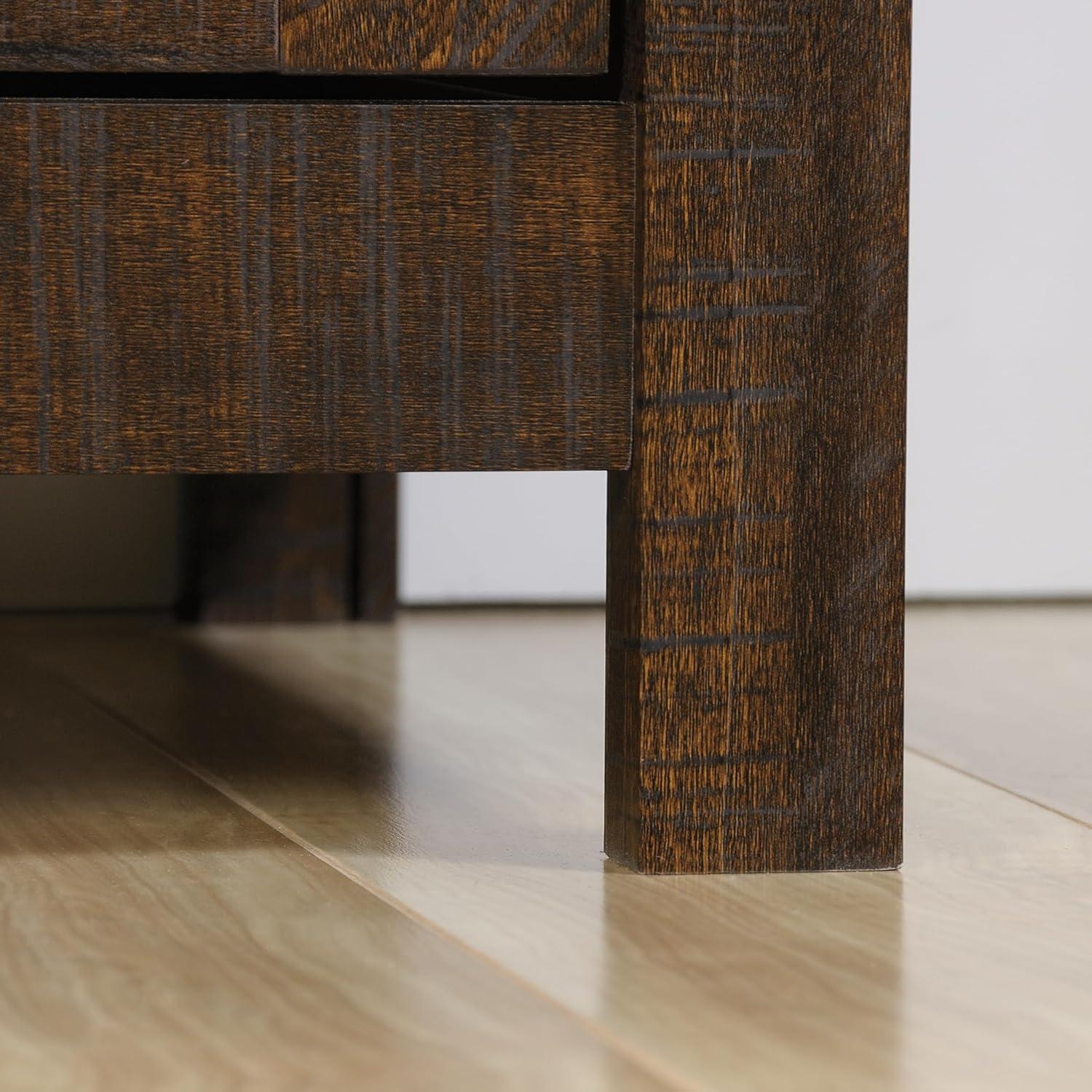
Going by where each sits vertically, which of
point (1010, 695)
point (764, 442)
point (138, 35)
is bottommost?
point (1010, 695)

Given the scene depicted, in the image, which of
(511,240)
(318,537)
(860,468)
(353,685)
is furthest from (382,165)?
(318,537)

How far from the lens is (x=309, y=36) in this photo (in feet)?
2.06

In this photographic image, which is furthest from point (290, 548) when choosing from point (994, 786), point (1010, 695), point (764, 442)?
point (764, 442)

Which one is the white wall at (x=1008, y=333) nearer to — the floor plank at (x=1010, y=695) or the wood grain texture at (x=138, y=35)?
the floor plank at (x=1010, y=695)

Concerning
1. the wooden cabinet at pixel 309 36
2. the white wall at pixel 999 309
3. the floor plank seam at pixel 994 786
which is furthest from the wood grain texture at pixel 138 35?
the white wall at pixel 999 309

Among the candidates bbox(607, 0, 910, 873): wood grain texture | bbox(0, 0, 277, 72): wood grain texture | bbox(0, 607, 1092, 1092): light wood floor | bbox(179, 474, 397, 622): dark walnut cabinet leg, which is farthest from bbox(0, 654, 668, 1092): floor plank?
bbox(179, 474, 397, 622): dark walnut cabinet leg

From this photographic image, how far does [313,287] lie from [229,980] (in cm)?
25

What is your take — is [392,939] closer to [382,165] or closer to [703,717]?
[703,717]

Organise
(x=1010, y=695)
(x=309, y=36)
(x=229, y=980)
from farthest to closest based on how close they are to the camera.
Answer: (x=1010, y=695)
(x=309, y=36)
(x=229, y=980)

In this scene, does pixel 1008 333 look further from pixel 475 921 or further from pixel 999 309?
pixel 475 921

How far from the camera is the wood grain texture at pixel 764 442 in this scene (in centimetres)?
64

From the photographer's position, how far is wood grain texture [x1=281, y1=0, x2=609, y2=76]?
629 mm

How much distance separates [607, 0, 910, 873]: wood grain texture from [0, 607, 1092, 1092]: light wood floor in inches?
1.5

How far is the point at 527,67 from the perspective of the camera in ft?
2.10
